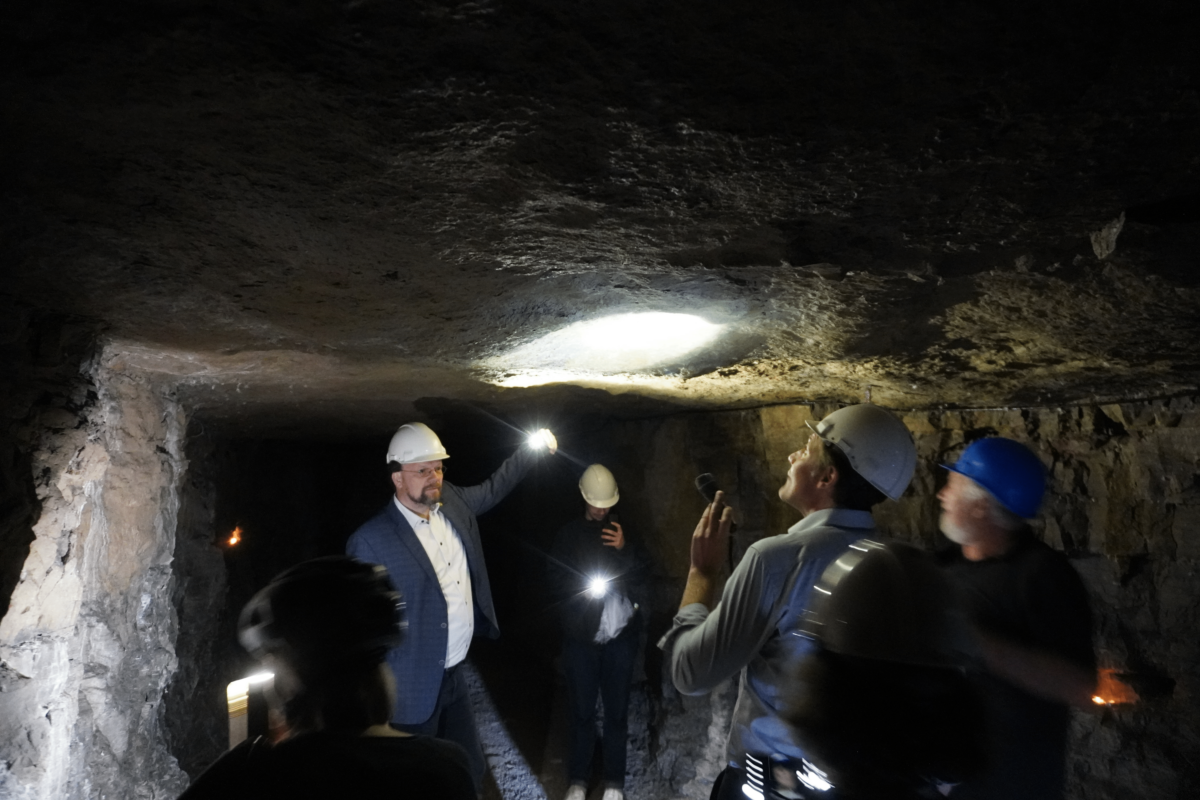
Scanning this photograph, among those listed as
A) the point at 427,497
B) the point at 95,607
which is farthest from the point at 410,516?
the point at 95,607

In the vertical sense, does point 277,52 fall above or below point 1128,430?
above

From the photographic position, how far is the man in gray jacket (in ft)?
5.61

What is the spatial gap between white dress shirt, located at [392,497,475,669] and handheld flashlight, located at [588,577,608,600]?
3.40 feet

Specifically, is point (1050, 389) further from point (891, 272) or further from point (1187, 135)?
point (1187, 135)

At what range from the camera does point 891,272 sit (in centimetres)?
159

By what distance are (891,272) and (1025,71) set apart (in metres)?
0.75

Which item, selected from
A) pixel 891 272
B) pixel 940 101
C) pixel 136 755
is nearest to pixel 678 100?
pixel 940 101

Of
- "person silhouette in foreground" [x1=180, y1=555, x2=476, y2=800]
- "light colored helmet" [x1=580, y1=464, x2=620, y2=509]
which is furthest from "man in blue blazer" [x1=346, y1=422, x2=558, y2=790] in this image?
Result: "person silhouette in foreground" [x1=180, y1=555, x2=476, y2=800]

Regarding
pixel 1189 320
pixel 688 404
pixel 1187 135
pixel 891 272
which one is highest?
pixel 1187 135

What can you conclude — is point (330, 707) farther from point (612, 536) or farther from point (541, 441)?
Result: point (612, 536)

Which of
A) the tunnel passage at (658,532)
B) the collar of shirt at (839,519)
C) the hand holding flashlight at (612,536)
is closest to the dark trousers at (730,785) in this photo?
the collar of shirt at (839,519)

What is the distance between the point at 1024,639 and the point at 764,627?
2.52 ft

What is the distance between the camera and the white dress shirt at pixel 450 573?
2988 mm

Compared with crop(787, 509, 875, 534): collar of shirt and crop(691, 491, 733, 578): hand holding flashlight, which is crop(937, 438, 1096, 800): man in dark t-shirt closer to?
crop(787, 509, 875, 534): collar of shirt
